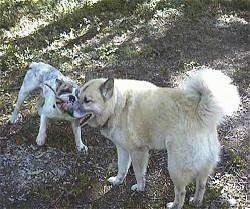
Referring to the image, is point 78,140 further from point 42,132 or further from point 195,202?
point 195,202

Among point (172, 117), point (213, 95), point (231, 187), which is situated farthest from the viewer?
point (231, 187)

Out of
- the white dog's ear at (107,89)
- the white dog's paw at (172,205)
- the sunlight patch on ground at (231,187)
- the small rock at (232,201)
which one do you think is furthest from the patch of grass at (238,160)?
the white dog's ear at (107,89)

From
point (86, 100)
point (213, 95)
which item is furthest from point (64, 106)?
point (213, 95)

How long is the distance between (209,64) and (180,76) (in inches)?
36.3

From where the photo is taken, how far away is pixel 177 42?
10758mm

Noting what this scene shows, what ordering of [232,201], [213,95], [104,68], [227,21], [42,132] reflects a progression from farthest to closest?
[227,21] → [104,68] → [42,132] → [232,201] → [213,95]

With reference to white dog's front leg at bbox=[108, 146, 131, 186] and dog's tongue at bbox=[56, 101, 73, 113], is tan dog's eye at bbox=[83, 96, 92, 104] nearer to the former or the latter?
dog's tongue at bbox=[56, 101, 73, 113]

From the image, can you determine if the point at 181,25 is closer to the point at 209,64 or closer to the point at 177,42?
the point at 177,42

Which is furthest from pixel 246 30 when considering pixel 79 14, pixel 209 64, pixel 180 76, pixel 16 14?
pixel 16 14

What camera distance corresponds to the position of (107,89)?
18.5ft

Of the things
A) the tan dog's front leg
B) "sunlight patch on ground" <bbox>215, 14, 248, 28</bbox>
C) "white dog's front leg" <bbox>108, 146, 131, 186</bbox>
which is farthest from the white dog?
"sunlight patch on ground" <bbox>215, 14, 248, 28</bbox>

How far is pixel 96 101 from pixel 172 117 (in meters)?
0.91

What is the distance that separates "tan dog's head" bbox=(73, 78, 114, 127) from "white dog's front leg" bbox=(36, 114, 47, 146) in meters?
1.38

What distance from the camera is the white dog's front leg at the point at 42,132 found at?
7.03 meters
